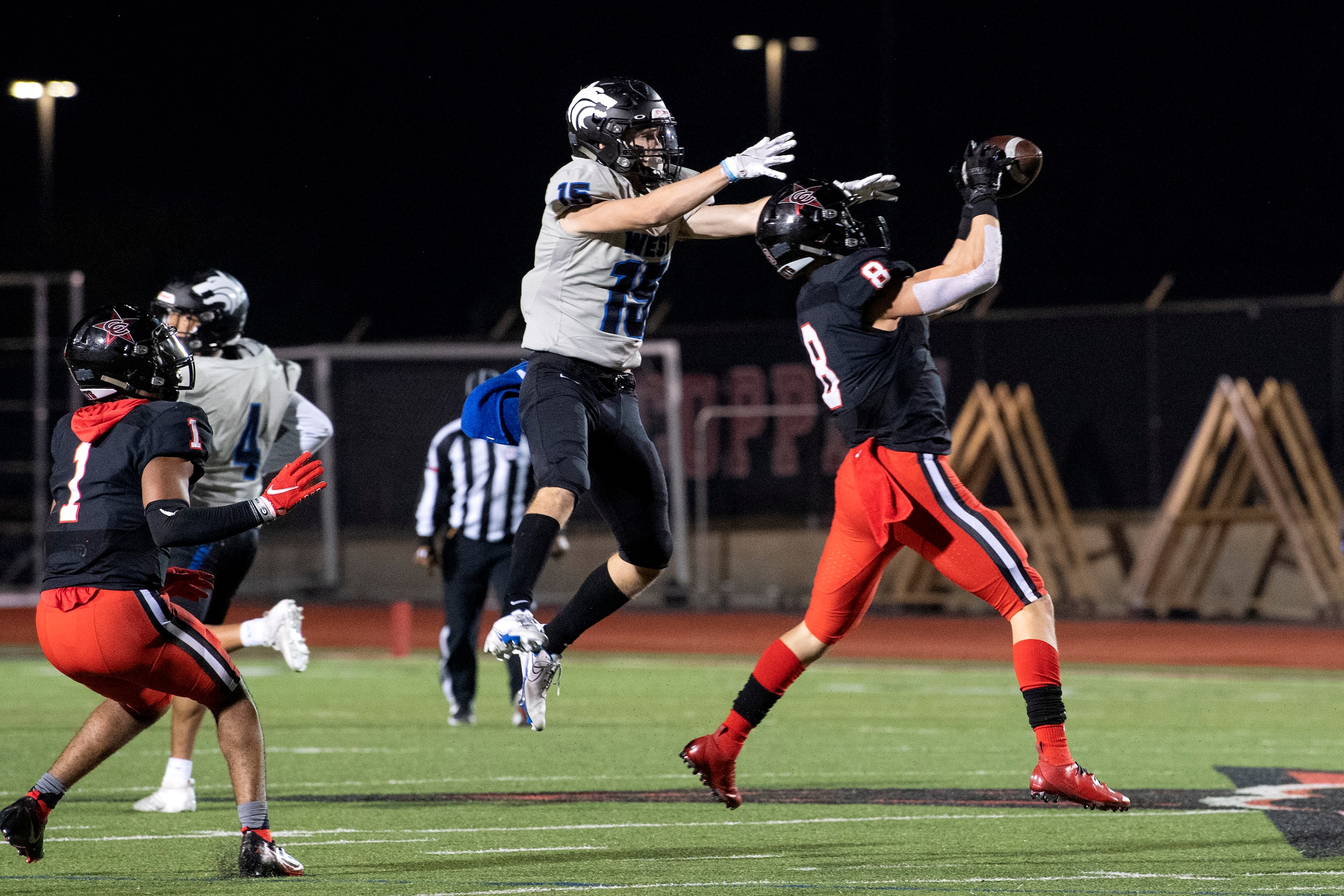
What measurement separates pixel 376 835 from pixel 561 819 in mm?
802

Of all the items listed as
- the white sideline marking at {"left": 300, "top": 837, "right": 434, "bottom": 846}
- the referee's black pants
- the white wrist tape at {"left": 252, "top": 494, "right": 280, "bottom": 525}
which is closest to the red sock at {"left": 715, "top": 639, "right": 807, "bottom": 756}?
the white sideline marking at {"left": 300, "top": 837, "right": 434, "bottom": 846}

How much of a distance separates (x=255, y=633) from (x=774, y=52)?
21.1 m

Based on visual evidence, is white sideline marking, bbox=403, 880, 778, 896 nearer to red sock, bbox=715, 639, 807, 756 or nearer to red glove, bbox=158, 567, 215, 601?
red sock, bbox=715, 639, 807, 756

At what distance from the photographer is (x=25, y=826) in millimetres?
6086

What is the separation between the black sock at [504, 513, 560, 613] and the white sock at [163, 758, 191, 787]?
83.0 inches

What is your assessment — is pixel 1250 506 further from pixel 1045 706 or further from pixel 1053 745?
pixel 1053 745

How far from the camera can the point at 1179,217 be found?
91.3ft

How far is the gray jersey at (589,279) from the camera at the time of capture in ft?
22.2

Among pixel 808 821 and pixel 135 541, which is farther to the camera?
pixel 808 821

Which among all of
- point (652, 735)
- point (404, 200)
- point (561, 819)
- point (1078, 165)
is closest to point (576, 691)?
point (652, 735)

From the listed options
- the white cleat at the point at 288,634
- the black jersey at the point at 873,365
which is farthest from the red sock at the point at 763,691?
the white cleat at the point at 288,634

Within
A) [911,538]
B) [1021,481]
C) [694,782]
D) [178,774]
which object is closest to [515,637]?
[911,538]

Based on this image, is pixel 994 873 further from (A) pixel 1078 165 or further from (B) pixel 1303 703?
(A) pixel 1078 165

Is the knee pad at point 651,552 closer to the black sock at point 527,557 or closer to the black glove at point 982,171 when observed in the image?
the black sock at point 527,557
